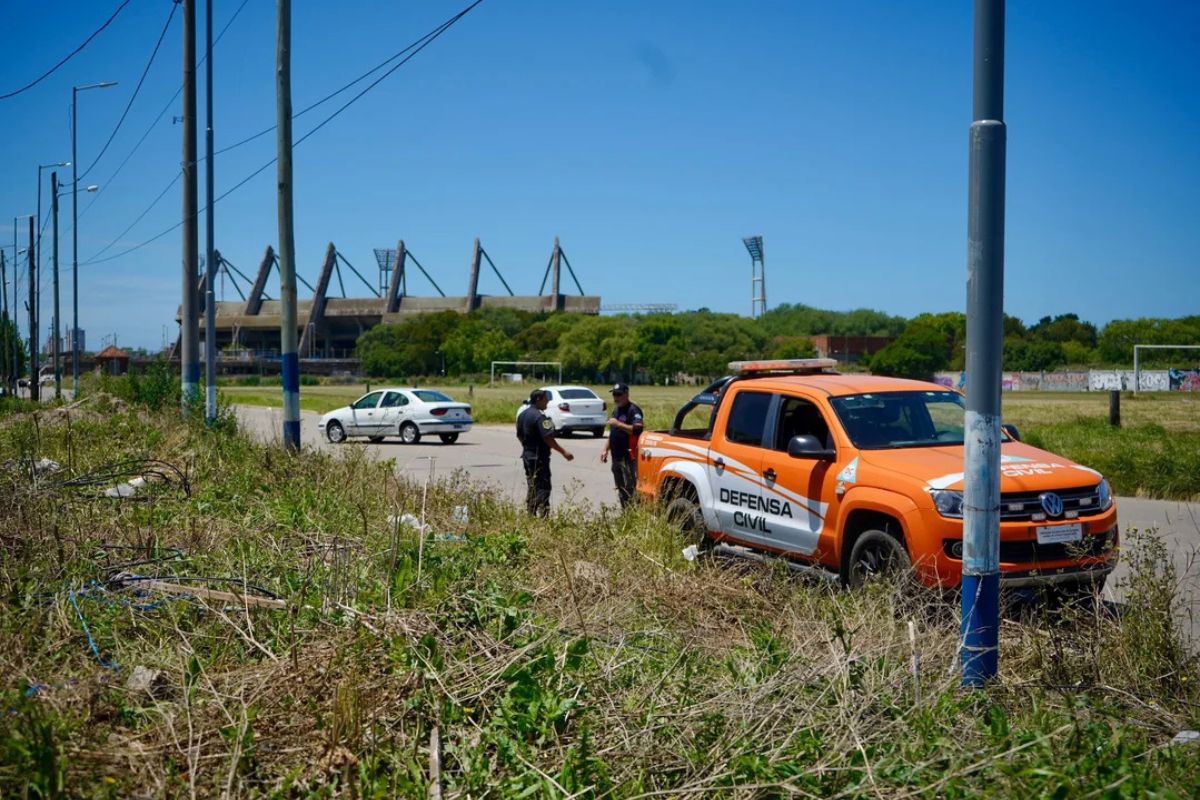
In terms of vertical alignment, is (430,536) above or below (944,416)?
below

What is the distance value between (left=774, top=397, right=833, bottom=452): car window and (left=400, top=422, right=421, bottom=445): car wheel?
2184cm

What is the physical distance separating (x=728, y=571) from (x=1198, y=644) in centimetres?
299

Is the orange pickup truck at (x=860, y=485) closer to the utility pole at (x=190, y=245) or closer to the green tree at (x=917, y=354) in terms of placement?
the utility pole at (x=190, y=245)

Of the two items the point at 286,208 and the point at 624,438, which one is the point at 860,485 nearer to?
the point at 624,438

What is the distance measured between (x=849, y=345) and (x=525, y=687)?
12529 cm

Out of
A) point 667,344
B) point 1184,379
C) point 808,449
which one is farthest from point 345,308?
point 808,449

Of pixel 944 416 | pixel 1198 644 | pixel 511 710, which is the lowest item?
pixel 1198 644

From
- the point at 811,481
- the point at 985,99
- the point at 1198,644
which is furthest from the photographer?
the point at 811,481


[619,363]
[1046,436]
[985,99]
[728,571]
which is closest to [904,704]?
[985,99]

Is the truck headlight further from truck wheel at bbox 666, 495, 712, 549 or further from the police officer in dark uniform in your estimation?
the police officer in dark uniform

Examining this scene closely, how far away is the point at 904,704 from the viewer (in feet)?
14.2

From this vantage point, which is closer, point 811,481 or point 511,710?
point 511,710

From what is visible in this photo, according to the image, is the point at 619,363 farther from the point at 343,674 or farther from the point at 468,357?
the point at 343,674

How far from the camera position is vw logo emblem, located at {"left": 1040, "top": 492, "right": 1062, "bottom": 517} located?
739cm
